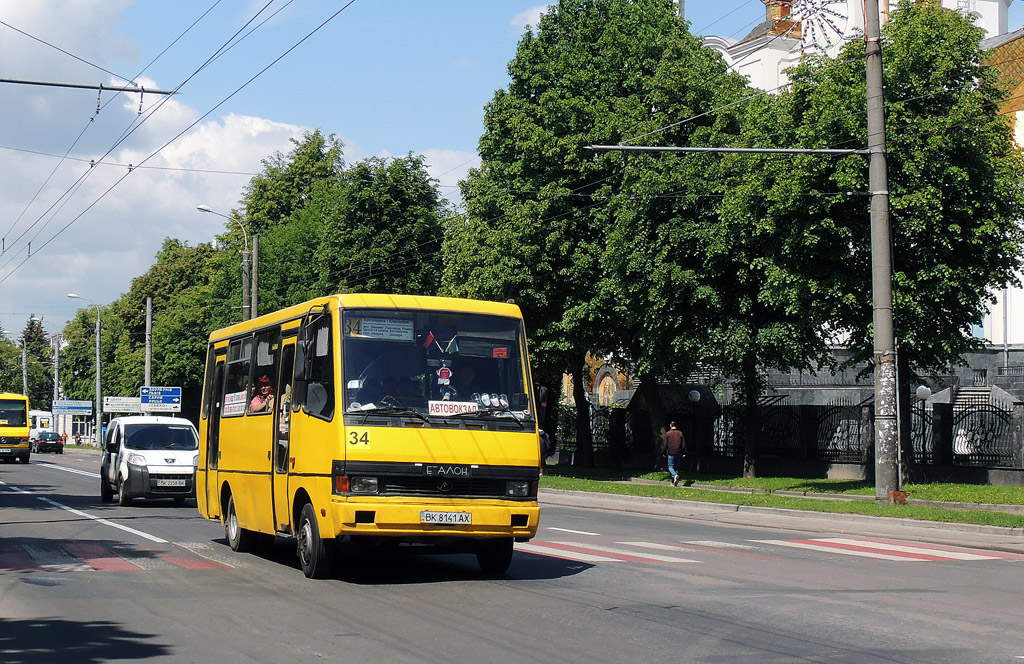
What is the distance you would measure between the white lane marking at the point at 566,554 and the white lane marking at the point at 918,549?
184 inches

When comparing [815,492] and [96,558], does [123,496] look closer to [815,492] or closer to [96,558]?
[96,558]

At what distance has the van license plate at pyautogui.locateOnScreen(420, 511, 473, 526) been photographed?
11.3 metres

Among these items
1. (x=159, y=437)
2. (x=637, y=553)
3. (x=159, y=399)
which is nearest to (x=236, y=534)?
(x=637, y=553)

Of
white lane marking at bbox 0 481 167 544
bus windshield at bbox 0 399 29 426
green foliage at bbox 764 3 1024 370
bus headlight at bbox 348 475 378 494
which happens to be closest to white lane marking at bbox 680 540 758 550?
bus headlight at bbox 348 475 378 494

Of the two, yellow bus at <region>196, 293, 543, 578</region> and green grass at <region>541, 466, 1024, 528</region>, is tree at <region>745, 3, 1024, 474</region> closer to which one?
green grass at <region>541, 466, 1024, 528</region>

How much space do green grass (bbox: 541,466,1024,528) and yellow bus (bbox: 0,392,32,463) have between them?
30.4 metres

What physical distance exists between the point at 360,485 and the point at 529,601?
6.52 feet

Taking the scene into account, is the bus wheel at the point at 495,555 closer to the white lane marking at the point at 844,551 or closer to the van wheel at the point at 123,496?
the white lane marking at the point at 844,551

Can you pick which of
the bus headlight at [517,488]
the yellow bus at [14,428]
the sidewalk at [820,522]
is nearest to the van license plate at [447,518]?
the bus headlight at [517,488]

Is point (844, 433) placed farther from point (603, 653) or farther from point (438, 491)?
point (603, 653)

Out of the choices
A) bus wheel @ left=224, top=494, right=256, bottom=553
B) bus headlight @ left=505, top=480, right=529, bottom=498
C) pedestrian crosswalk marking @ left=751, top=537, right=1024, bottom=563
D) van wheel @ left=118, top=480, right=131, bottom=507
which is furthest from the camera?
A: van wheel @ left=118, top=480, right=131, bottom=507

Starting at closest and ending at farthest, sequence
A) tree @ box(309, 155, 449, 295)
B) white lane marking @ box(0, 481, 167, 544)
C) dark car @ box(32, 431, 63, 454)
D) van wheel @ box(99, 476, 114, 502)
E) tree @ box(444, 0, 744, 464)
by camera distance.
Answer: white lane marking @ box(0, 481, 167, 544), van wheel @ box(99, 476, 114, 502), tree @ box(444, 0, 744, 464), tree @ box(309, 155, 449, 295), dark car @ box(32, 431, 63, 454)

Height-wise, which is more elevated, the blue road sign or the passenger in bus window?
the blue road sign

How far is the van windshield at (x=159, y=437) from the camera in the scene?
24469 millimetres
